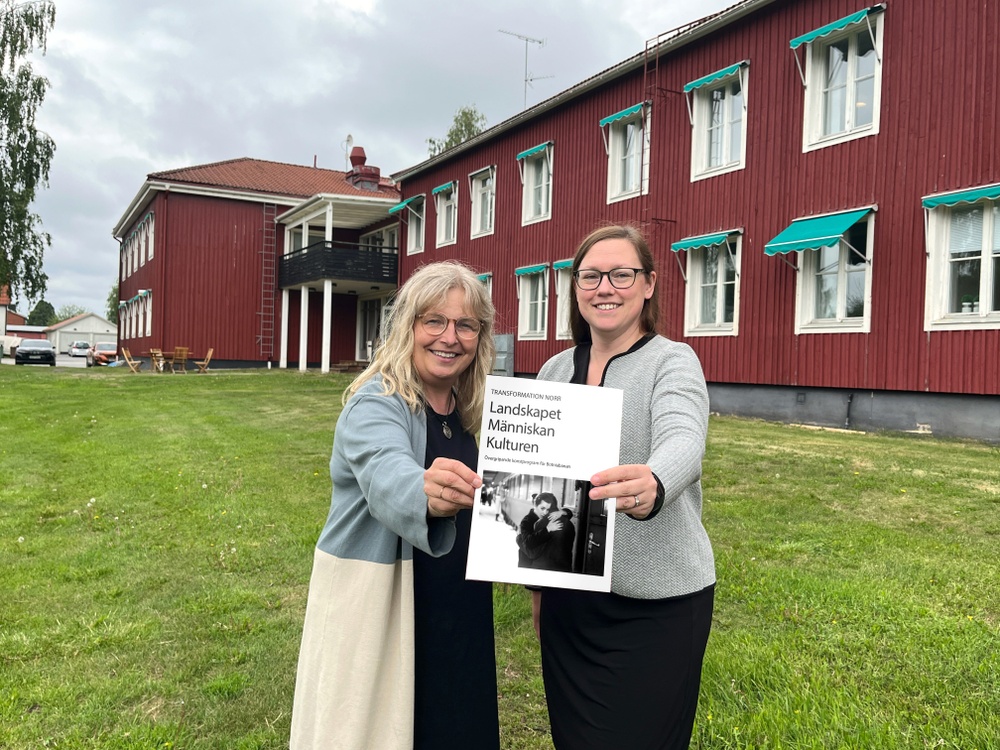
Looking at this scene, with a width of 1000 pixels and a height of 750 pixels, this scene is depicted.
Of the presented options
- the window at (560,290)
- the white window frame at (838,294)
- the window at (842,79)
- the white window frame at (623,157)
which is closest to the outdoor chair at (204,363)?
the window at (560,290)

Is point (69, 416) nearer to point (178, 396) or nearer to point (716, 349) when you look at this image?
point (178, 396)

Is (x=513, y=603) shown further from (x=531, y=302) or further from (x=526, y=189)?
(x=526, y=189)

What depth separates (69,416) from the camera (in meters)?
13.7

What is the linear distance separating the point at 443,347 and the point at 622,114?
16.0 meters

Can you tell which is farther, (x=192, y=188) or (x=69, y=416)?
(x=192, y=188)

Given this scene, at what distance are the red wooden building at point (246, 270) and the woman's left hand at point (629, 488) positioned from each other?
2802cm

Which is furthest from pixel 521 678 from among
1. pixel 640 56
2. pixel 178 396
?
pixel 178 396

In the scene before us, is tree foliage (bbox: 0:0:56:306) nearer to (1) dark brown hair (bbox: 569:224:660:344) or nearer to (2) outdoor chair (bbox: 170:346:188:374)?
(2) outdoor chair (bbox: 170:346:188:374)

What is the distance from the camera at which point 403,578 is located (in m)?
1.86

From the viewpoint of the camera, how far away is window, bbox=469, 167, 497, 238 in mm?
22344

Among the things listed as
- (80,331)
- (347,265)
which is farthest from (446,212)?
(80,331)

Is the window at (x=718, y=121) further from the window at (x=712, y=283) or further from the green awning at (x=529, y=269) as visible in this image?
the green awning at (x=529, y=269)

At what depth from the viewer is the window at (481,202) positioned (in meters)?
22.3

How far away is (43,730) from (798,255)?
40.5 ft
